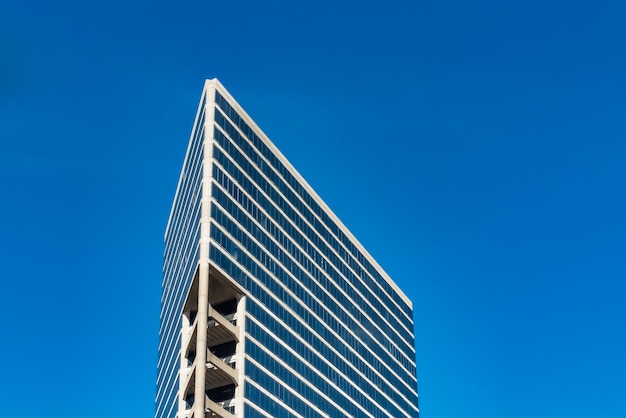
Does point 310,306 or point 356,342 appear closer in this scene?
point 310,306

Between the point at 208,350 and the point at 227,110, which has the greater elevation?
the point at 227,110

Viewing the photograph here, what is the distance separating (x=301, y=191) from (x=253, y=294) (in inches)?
1004

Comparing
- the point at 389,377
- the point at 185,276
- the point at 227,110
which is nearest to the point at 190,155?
the point at 227,110

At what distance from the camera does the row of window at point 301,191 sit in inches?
4587

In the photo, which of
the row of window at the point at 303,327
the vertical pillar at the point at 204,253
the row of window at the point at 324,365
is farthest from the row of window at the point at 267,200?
the row of window at the point at 324,365

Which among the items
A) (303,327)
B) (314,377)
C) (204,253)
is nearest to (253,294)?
(204,253)

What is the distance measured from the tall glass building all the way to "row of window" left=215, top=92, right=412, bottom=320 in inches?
10.0

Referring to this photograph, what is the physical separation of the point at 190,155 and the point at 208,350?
32.0 metres

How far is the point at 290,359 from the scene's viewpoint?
114 m

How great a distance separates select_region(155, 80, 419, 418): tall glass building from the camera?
10338 cm

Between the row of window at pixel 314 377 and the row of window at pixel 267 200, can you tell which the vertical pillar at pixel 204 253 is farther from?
the row of window at pixel 314 377

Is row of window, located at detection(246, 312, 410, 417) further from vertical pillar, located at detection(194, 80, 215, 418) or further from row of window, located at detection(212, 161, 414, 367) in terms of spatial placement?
row of window, located at detection(212, 161, 414, 367)

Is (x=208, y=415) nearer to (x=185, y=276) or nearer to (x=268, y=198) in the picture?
(x=185, y=276)

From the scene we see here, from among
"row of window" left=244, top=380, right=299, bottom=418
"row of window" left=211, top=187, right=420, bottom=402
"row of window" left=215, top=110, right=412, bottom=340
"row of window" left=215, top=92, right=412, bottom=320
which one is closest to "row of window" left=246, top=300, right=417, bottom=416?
"row of window" left=211, top=187, right=420, bottom=402
